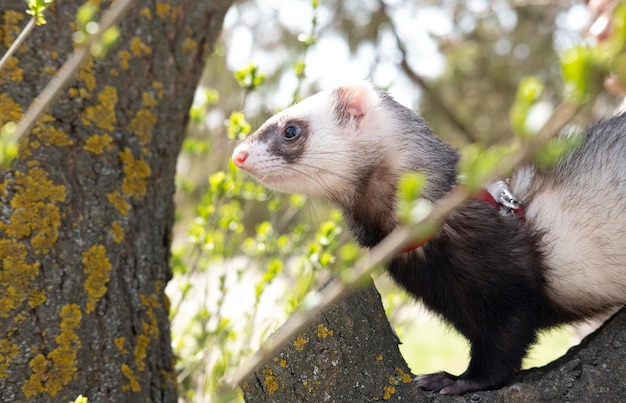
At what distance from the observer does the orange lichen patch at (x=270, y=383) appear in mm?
1695

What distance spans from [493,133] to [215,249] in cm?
484

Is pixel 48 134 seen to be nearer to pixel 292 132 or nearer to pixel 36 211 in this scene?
pixel 36 211

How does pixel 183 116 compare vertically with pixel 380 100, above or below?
below

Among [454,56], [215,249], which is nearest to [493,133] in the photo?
[454,56]

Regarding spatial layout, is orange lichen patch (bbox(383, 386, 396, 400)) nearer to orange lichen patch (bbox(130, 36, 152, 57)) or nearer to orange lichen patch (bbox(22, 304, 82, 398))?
orange lichen patch (bbox(22, 304, 82, 398))

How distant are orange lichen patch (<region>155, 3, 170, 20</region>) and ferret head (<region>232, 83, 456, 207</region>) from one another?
542 millimetres

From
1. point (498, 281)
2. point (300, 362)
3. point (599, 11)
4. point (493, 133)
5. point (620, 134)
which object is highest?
point (599, 11)

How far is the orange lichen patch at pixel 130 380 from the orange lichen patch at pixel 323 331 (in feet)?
2.46

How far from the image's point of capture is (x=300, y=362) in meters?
1.70

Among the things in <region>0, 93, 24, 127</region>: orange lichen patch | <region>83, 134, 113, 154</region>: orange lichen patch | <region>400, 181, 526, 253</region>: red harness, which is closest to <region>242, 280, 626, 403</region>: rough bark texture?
<region>400, 181, 526, 253</region>: red harness

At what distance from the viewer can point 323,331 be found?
1715 mm

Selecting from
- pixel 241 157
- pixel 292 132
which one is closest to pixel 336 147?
pixel 292 132

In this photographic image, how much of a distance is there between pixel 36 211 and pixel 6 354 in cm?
41

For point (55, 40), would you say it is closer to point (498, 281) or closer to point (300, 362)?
point (300, 362)
